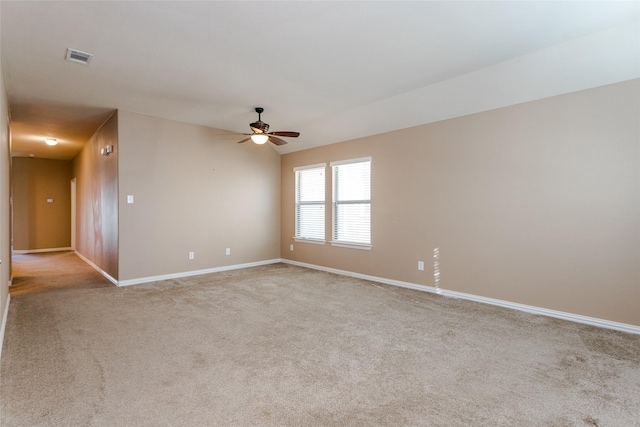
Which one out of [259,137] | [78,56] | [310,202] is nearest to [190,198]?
[259,137]

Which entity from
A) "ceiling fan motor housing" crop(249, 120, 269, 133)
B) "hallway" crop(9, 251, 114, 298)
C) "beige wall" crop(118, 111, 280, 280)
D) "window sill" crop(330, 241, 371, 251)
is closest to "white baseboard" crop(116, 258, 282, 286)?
"beige wall" crop(118, 111, 280, 280)

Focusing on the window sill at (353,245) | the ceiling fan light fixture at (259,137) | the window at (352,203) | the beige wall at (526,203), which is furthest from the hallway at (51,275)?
the beige wall at (526,203)

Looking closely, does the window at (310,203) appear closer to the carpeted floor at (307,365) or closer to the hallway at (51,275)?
the carpeted floor at (307,365)

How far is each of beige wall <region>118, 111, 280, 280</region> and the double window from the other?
2.39ft

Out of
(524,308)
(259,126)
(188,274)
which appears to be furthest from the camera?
(188,274)

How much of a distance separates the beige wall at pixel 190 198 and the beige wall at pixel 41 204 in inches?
241

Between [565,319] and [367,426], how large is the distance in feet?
9.59

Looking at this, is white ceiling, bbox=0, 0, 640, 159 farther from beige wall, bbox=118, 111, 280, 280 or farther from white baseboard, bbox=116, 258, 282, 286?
white baseboard, bbox=116, 258, 282, 286

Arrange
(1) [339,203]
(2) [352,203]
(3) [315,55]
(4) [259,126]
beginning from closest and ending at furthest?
(3) [315,55]
(4) [259,126]
(2) [352,203]
(1) [339,203]

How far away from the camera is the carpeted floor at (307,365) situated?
6.15ft

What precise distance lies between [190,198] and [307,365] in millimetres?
4131

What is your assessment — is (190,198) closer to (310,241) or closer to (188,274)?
(188,274)

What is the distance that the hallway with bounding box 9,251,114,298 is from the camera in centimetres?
Answer: 484

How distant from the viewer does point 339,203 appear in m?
5.96
